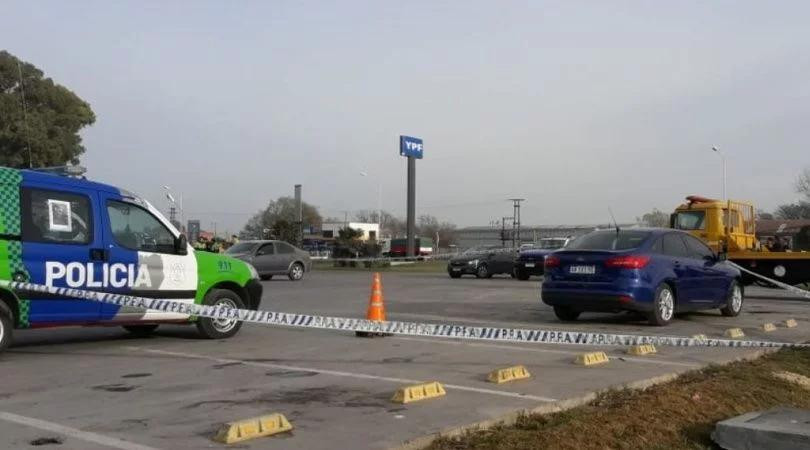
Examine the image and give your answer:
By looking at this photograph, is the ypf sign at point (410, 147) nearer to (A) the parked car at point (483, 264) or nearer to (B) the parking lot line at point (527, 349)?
(A) the parked car at point (483, 264)

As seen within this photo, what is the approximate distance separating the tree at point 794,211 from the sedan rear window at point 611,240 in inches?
3083

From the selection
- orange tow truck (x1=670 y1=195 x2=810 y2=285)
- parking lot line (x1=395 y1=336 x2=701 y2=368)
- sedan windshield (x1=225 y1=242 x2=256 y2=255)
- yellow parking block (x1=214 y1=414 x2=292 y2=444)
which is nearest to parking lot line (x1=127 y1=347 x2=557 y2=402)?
yellow parking block (x1=214 y1=414 x2=292 y2=444)

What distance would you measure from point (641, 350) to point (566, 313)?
3992 millimetres

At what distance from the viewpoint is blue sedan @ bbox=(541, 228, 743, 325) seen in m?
11.3

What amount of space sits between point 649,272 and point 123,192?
7.40m

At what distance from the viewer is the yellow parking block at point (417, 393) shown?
19.9 ft

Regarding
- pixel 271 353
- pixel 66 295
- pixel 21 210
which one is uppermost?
pixel 21 210

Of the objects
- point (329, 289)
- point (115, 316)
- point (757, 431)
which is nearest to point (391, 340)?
point (115, 316)

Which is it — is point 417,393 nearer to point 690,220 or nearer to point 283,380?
point 283,380

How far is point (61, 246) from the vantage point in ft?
27.7

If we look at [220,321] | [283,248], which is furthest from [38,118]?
[220,321]

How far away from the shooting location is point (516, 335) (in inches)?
337

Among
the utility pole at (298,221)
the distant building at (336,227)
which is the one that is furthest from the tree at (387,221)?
the utility pole at (298,221)

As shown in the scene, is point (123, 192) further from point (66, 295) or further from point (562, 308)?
point (562, 308)
